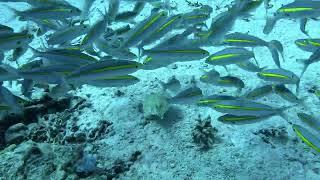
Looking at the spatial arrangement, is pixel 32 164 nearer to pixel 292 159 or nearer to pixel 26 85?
pixel 26 85

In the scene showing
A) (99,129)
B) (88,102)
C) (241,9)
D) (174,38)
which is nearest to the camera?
(174,38)

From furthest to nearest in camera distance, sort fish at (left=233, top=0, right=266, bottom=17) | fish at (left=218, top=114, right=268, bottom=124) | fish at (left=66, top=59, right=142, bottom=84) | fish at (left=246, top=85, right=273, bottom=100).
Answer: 1. fish at (left=233, top=0, right=266, bottom=17)
2. fish at (left=246, top=85, right=273, bottom=100)
3. fish at (left=218, top=114, right=268, bottom=124)
4. fish at (left=66, top=59, right=142, bottom=84)

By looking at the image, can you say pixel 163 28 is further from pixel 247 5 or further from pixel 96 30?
pixel 247 5

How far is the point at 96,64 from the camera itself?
3545 mm

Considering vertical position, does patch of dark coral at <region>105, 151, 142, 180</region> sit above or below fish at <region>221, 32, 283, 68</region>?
below

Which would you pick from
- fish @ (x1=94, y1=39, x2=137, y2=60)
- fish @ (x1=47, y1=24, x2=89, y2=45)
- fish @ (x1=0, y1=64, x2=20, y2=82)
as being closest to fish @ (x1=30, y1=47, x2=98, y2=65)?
fish @ (x1=0, y1=64, x2=20, y2=82)

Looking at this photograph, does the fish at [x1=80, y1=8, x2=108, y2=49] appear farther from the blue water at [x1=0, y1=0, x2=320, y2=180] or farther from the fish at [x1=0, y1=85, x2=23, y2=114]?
the fish at [x1=0, y1=85, x2=23, y2=114]

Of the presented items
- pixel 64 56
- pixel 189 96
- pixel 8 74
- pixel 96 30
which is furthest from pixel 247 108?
pixel 8 74

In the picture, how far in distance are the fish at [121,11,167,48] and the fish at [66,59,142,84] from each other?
583mm

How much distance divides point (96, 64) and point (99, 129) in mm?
1780

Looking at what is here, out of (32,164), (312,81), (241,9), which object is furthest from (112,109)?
(312,81)

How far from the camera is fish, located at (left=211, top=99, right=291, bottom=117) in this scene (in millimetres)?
3746

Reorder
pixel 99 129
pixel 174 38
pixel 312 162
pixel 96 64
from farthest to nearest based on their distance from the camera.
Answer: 1. pixel 99 129
2. pixel 174 38
3. pixel 312 162
4. pixel 96 64

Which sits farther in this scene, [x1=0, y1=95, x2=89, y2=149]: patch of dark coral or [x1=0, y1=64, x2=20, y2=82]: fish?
[x1=0, y1=95, x2=89, y2=149]: patch of dark coral
